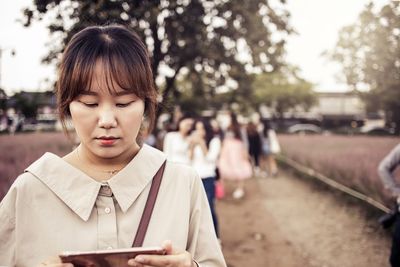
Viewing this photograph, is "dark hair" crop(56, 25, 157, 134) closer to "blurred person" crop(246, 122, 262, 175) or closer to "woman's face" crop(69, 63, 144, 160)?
"woman's face" crop(69, 63, 144, 160)

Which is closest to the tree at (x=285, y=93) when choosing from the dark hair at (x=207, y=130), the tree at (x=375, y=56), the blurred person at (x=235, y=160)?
the blurred person at (x=235, y=160)

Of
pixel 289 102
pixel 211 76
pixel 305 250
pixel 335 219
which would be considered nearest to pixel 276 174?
pixel 211 76

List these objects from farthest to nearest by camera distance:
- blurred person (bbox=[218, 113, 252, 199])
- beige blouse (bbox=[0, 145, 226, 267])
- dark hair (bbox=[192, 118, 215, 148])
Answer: blurred person (bbox=[218, 113, 252, 199])
dark hair (bbox=[192, 118, 215, 148])
beige blouse (bbox=[0, 145, 226, 267])

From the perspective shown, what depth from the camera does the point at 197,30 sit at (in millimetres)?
6895

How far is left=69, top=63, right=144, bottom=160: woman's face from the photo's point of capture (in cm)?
122

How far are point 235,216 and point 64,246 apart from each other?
6.56 meters

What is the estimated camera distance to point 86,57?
1.24m

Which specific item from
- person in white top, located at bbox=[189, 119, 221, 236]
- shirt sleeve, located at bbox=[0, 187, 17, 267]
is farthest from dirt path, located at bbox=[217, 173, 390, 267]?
shirt sleeve, located at bbox=[0, 187, 17, 267]

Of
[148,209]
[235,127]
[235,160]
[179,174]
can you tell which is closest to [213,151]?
[235,127]

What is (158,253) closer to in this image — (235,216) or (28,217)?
(28,217)

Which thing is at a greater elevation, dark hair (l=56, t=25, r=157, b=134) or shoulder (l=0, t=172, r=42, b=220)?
dark hair (l=56, t=25, r=157, b=134)

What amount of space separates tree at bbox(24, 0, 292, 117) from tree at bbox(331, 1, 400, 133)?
2070mm

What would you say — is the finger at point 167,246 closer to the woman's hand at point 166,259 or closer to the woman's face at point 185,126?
the woman's hand at point 166,259

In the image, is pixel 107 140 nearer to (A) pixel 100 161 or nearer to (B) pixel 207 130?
(A) pixel 100 161
